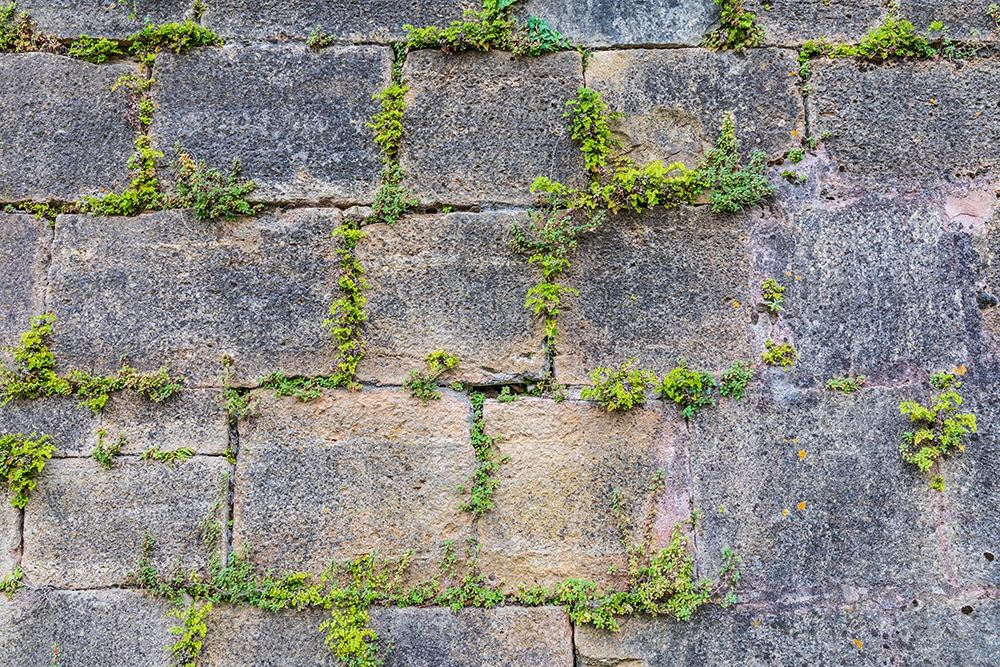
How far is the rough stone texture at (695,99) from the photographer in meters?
2.67

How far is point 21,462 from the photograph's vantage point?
2506 mm

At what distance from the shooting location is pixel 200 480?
252 cm

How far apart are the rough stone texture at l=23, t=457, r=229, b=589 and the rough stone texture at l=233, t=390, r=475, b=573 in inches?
5.3

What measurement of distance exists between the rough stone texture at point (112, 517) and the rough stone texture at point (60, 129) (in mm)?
947

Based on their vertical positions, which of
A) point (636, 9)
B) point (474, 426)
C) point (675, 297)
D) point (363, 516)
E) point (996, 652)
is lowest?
point (996, 652)

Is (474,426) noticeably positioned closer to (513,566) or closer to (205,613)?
(513,566)

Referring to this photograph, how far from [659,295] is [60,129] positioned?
212cm

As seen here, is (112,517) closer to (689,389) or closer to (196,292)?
(196,292)

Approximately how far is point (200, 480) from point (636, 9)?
216 centimetres

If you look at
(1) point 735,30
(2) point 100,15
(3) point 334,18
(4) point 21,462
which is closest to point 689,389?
(1) point 735,30

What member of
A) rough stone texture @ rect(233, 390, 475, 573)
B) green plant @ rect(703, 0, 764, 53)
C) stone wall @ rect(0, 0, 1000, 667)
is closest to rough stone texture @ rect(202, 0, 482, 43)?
stone wall @ rect(0, 0, 1000, 667)

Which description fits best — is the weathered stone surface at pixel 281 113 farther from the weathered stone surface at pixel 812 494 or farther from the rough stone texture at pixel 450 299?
the weathered stone surface at pixel 812 494

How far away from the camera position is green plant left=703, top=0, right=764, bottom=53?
2.70 m

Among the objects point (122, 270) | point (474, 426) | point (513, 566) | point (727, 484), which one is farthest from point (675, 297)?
point (122, 270)
